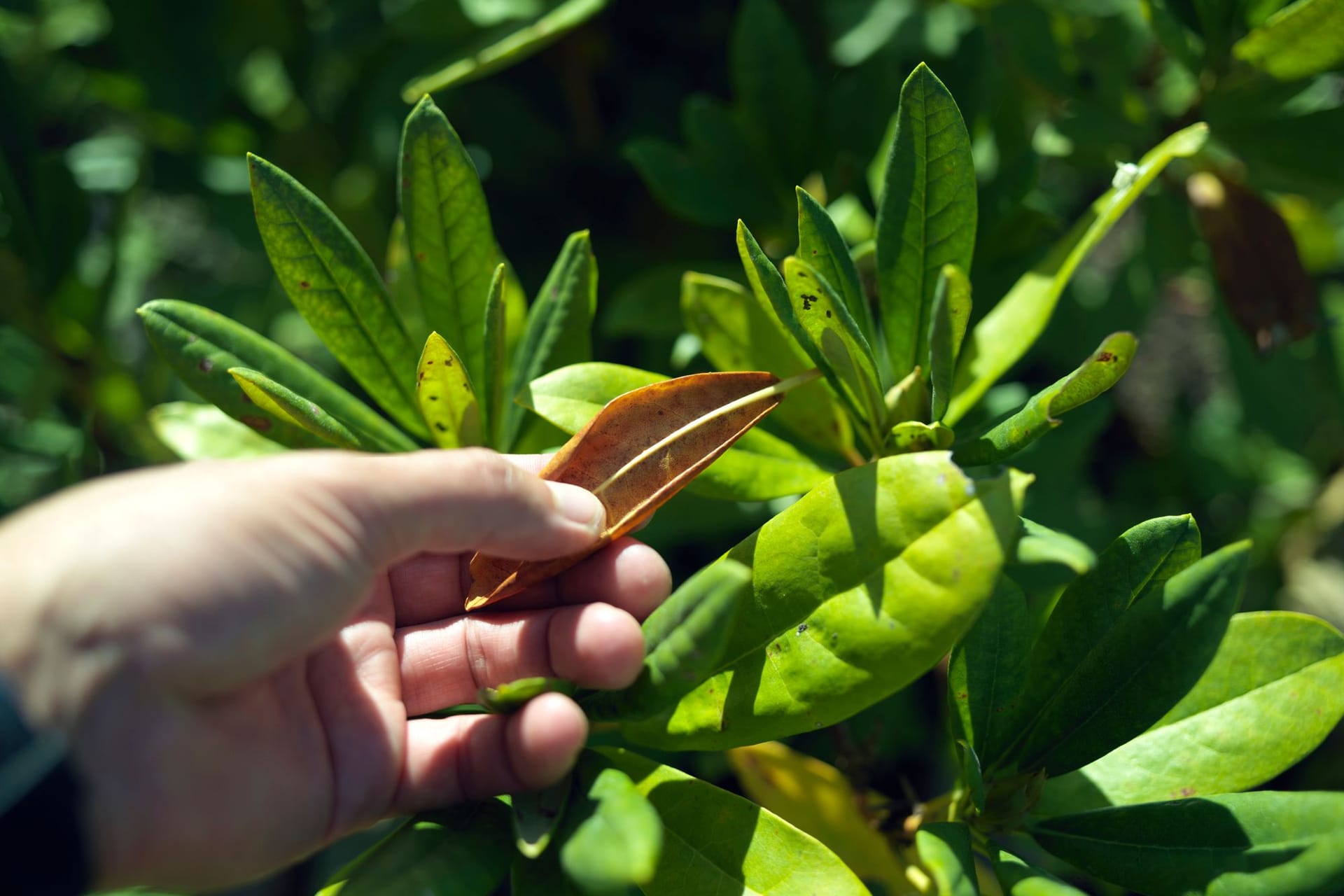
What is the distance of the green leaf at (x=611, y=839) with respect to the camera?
68cm

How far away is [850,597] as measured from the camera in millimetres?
841

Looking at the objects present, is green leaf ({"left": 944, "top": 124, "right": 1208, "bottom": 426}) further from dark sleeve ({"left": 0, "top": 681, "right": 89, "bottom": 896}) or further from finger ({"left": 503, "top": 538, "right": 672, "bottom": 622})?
dark sleeve ({"left": 0, "top": 681, "right": 89, "bottom": 896})

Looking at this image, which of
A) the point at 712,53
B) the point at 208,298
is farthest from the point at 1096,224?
the point at 208,298

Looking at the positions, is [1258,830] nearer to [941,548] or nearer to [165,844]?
[941,548]

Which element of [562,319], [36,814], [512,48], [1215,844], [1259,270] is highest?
[512,48]

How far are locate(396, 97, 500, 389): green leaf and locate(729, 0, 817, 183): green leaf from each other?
48 centimetres

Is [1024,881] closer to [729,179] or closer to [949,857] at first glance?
[949,857]

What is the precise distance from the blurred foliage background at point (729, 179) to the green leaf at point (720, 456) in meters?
0.25

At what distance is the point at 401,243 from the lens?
126 cm

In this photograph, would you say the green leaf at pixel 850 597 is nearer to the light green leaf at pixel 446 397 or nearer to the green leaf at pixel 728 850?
the green leaf at pixel 728 850

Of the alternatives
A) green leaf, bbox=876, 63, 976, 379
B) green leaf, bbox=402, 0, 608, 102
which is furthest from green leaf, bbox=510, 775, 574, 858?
green leaf, bbox=402, 0, 608, 102

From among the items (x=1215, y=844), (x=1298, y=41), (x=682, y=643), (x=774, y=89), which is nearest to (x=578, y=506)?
Answer: (x=682, y=643)

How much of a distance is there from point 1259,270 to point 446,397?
3.75 feet

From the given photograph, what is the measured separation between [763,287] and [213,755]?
2.10ft
